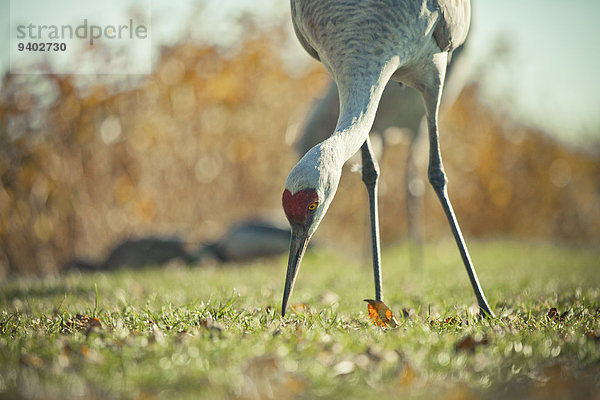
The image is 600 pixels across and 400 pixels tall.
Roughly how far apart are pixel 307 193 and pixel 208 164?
296 inches

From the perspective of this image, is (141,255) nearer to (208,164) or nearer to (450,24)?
(208,164)

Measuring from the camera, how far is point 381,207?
12.7 meters

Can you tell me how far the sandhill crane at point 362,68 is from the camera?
111 inches

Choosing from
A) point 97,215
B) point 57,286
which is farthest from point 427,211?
point 57,286

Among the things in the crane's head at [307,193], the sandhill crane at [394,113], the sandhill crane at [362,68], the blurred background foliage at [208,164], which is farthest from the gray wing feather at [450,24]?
the blurred background foliage at [208,164]

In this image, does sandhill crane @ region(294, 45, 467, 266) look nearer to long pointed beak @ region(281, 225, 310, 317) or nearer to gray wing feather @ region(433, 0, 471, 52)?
gray wing feather @ region(433, 0, 471, 52)

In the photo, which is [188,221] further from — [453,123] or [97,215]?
[453,123]

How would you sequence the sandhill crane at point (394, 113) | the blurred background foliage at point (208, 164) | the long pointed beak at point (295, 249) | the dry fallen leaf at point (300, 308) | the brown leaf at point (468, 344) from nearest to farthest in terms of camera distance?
the brown leaf at point (468, 344)
the long pointed beak at point (295, 249)
the dry fallen leaf at point (300, 308)
the sandhill crane at point (394, 113)
the blurred background foliage at point (208, 164)

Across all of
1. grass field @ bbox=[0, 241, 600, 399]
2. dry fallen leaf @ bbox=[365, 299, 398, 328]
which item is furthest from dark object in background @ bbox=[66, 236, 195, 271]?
dry fallen leaf @ bbox=[365, 299, 398, 328]

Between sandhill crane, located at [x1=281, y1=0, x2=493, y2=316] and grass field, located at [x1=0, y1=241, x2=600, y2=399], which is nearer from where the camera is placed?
grass field, located at [x1=0, y1=241, x2=600, y2=399]

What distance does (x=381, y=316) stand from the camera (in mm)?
3129

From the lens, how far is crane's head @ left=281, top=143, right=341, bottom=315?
107 inches

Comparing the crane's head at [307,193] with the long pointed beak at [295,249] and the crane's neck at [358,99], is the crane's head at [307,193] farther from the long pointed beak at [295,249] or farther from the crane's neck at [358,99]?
the crane's neck at [358,99]

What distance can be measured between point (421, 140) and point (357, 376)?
553 cm
